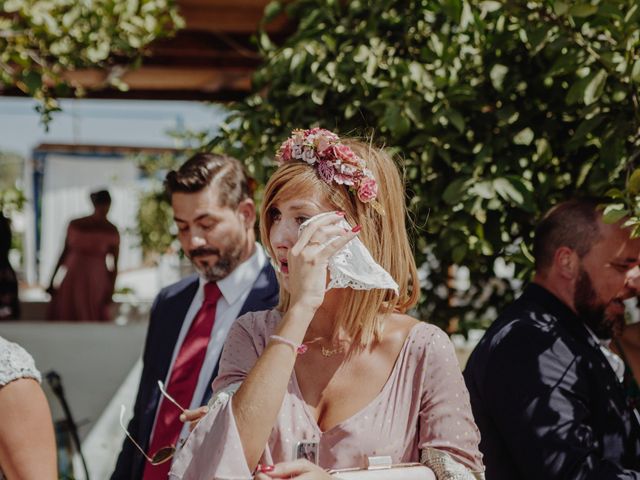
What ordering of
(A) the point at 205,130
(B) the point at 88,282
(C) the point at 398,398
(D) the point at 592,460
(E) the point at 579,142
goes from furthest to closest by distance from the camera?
(B) the point at 88,282 → (A) the point at 205,130 → (E) the point at 579,142 → (D) the point at 592,460 → (C) the point at 398,398

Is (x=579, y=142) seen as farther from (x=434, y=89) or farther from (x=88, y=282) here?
(x=88, y=282)

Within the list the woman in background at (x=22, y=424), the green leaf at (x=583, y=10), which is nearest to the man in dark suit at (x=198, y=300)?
the woman in background at (x=22, y=424)

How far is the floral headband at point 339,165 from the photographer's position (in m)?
1.66

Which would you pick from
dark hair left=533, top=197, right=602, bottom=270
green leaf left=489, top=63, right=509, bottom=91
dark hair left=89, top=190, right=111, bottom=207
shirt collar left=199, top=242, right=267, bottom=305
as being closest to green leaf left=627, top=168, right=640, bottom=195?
dark hair left=533, top=197, right=602, bottom=270

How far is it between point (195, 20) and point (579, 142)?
13.4ft

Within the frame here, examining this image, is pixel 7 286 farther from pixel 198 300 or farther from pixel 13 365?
pixel 13 365

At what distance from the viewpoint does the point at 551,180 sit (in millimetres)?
2781

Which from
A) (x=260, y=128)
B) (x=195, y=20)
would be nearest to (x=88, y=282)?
(x=195, y=20)

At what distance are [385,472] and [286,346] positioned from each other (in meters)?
0.29

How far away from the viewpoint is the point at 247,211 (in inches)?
108

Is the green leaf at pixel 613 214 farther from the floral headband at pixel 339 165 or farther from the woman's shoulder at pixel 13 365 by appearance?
the woman's shoulder at pixel 13 365

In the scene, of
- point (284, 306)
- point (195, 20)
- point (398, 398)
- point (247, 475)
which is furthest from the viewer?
point (195, 20)

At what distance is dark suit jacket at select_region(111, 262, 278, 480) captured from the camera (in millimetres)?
2410

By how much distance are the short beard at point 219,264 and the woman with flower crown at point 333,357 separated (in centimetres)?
85
